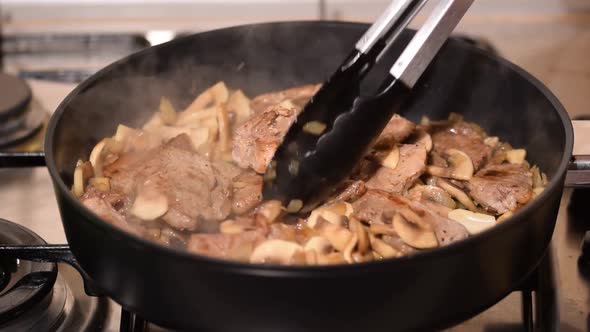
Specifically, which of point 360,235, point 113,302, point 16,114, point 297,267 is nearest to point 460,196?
point 360,235

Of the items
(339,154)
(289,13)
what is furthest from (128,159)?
(289,13)

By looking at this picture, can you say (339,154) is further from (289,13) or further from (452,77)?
(289,13)

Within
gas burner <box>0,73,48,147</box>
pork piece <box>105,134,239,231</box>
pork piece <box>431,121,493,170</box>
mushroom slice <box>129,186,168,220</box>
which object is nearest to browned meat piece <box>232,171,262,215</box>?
pork piece <box>105,134,239,231</box>

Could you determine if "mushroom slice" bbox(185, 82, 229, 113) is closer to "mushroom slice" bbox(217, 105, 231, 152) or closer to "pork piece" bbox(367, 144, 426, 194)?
"mushroom slice" bbox(217, 105, 231, 152)

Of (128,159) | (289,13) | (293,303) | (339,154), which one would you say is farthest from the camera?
(289,13)

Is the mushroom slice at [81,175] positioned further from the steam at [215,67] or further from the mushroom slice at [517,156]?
the mushroom slice at [517,156]
